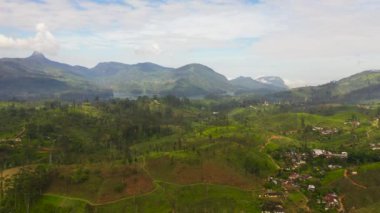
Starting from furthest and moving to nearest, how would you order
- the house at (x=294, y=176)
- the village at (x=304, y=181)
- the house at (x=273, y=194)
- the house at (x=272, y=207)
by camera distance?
the house at (x=294, y=176), the house at (x=273, y=194), the village at (x=304, y=181), the house at (x=272, y=207)

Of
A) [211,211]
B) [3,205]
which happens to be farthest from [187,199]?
[3,205]

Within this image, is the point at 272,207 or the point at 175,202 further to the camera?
the point at 175,202

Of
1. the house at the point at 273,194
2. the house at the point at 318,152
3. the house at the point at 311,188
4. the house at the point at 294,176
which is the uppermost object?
the house at the point at 318,152

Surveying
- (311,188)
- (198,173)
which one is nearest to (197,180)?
(198,173)

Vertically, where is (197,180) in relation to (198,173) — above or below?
below

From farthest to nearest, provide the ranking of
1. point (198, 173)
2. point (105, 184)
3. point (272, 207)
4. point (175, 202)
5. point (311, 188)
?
1. point (198, 173)
2. point (105, 184)
3. point (311, 188)
4. point (175, 202)
5. point (272, 207)

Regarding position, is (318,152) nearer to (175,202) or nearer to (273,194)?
(273,194)

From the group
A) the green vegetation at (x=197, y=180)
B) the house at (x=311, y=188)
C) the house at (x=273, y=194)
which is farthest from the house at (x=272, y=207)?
the house at (x=311, y=188)

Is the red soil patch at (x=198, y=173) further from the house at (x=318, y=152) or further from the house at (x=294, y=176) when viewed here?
the house at (x=318, y=152)

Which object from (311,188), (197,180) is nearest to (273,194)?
(311,188)

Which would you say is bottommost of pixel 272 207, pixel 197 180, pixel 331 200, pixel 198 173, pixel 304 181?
pixel 272 207

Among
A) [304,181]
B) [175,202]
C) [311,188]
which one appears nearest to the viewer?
[175,202]
